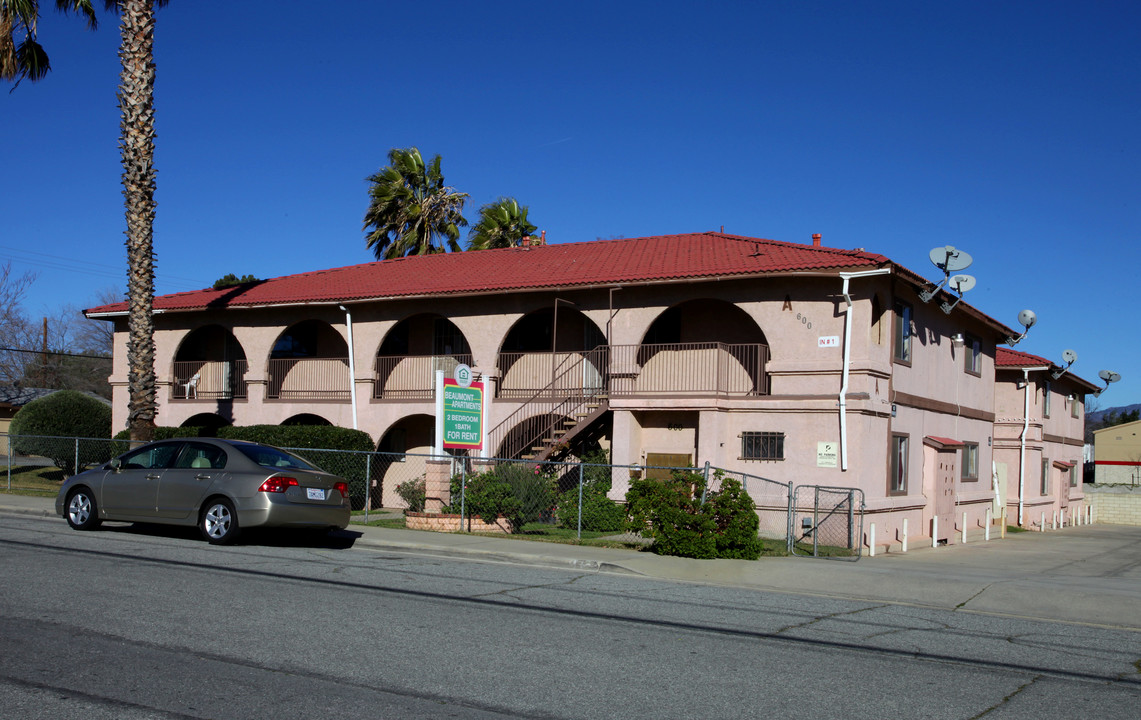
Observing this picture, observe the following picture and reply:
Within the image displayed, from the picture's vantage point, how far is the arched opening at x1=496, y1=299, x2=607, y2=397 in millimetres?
23906

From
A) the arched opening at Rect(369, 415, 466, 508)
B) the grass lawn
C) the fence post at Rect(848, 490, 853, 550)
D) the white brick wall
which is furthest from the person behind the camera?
the white brick wall

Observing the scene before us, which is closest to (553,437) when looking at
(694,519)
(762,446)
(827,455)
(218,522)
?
(762,446)

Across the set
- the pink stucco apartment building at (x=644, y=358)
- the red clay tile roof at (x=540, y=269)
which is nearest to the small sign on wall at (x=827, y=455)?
the pink stucco apartment building at (x=644, y=358)

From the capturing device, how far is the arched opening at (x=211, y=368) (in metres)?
28.7

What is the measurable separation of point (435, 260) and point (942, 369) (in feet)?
46.2

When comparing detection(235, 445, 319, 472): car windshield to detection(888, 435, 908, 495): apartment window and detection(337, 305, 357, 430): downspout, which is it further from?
detection(888, 435, 908, 495): apartment window

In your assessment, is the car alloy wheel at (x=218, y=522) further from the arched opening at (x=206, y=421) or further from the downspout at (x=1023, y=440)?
the downspout at (x=1023, y=440)

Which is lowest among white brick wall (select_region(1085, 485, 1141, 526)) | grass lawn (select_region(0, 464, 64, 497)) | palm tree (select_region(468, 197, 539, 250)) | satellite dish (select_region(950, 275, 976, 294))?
white brick wall (select_region(1085, 485, 1141, 526))

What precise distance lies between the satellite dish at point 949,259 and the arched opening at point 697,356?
3832 millimetres

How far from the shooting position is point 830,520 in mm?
19641

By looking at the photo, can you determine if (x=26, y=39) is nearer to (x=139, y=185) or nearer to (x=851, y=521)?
(x=139, y=185)

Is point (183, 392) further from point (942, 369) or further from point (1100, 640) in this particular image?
point (1100, 640)

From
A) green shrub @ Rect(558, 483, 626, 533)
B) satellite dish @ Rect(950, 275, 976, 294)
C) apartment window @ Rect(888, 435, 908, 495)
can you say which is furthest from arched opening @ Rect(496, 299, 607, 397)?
satellite dish @ Rect(950, 275, 976, 294)

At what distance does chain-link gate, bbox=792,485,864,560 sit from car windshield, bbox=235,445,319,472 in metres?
9.30
